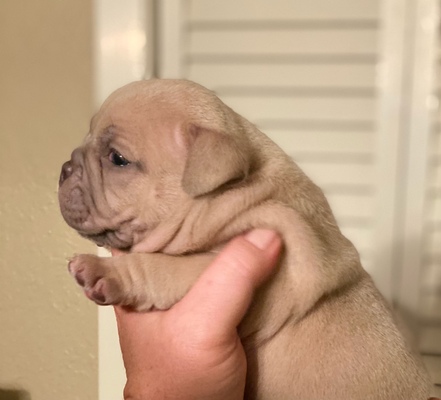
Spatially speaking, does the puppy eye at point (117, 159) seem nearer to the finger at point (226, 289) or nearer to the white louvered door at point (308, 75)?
the finger at point (226, 289)

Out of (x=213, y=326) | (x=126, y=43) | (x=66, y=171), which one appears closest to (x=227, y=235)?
(x=213, y=326)

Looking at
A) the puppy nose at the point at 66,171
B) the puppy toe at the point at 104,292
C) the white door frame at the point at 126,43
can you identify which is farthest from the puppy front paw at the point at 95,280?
the white door frame at the point at 126,43

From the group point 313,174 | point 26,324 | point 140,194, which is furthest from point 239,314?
point 26,324

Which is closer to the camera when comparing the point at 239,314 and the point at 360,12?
the point at 239,314

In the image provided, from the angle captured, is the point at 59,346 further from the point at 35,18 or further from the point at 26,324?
the point at 35,18

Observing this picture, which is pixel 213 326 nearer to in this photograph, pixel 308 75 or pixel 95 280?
pixel 95 280

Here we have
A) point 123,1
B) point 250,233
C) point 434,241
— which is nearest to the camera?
point 250,233

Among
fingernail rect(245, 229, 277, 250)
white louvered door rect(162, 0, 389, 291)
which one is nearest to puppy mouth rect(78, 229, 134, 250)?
fingernail rect(245, 229, 277, 250)
